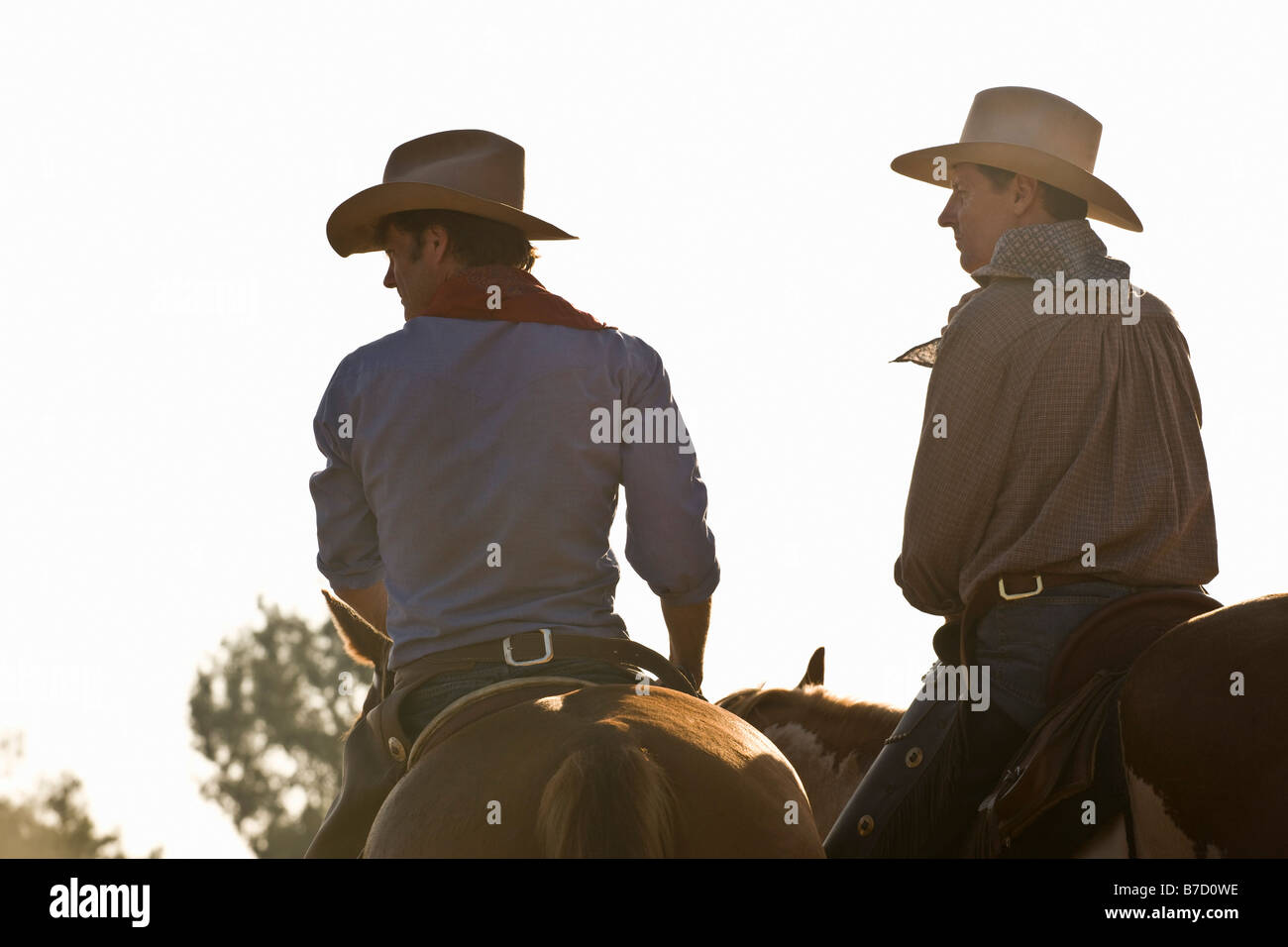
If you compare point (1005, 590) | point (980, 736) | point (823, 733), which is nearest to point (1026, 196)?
point (1005, 590)

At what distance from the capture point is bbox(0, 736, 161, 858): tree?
45.5 meters

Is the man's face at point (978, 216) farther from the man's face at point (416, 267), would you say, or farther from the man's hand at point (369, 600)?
the man's hand at point (369, 600)

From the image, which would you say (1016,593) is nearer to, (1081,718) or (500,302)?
(1081,718)

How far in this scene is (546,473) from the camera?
4.92 metres

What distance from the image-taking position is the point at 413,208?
558 centimetres

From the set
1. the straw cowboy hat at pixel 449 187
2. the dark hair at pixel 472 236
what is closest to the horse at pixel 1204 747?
the dark hair at pixel 472 236

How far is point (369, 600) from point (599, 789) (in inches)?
86.9

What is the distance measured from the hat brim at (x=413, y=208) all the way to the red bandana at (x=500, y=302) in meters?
0.30

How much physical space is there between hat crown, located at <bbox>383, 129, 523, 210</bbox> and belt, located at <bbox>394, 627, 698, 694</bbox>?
1.67 m

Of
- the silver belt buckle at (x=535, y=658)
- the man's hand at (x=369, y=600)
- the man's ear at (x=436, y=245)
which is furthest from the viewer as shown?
the man's hand at (x=369, y=600)

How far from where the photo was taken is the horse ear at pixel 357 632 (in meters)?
5.70
